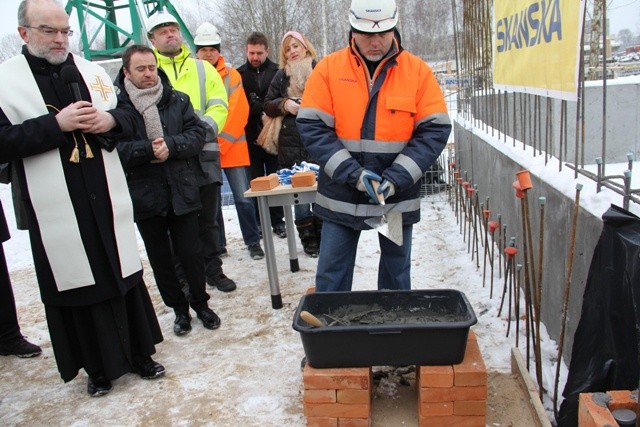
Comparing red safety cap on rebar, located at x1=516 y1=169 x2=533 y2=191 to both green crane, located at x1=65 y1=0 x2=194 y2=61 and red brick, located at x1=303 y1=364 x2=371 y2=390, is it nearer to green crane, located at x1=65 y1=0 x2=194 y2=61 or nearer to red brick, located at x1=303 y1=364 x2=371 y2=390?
red brick, located at x1=303 y1=364 x2=371 y2=390

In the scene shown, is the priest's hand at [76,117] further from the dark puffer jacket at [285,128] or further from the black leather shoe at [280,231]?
the black leather shoe at [280,231]

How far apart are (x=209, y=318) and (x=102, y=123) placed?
154 cm

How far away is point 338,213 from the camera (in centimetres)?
279

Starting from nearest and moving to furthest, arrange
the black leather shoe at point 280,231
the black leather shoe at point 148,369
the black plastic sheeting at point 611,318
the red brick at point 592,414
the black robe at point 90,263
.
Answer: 1. the red brick at point 592,414
2. the black plastic sheeting at point 611,318
3. the black robe at point 90,263
4. the black leather shoe at point 148,369
5. the black leather shoe at point 280,231

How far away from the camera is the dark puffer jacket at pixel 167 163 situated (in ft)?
10.3

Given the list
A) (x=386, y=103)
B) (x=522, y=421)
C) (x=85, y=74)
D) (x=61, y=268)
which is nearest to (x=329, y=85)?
(x=386, y=103)

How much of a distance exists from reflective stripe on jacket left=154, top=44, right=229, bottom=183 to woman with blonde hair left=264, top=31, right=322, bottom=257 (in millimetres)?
847

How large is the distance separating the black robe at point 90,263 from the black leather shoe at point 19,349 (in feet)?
2.47

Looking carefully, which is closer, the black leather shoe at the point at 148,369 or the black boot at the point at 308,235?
the black leather shoe at the point at 148,369

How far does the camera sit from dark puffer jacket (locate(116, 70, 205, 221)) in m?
3.13

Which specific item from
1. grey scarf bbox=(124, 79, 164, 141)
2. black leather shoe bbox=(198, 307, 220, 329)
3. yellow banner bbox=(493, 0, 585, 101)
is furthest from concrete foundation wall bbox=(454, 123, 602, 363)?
grey scarf bbox=(124, 79, 164, 141)

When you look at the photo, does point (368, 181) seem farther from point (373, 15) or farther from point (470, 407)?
point (470, 407)

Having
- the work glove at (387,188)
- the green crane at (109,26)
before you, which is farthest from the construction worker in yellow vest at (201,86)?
the green crane at (109,26)

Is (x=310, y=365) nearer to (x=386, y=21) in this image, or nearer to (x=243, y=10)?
(x=386, y=21)
